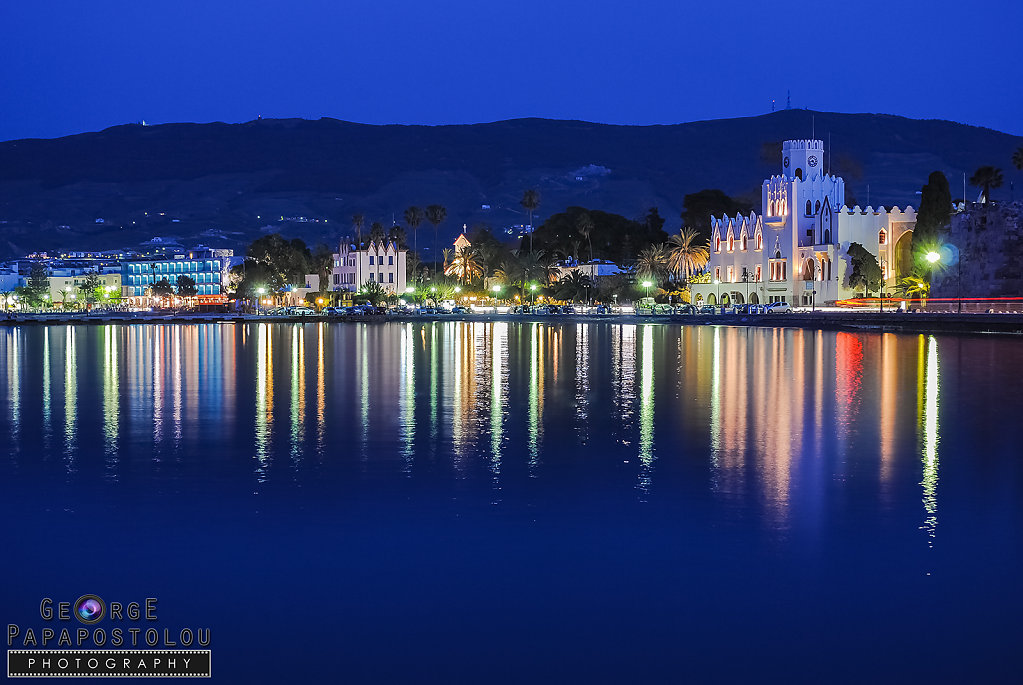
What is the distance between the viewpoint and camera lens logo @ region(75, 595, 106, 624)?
949 centimetres

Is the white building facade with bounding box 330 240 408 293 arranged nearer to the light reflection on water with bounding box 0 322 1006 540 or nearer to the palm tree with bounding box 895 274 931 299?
the palm tree with bounding box 895 274 931 299

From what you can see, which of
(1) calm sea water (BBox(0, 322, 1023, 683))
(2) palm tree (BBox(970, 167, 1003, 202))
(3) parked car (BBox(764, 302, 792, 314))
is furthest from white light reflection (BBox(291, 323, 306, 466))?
(2) palm tree (BBox(970, 167, 1003, 202))

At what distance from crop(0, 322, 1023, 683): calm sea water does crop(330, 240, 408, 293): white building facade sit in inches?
4176

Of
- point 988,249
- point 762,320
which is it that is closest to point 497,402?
point 762,320

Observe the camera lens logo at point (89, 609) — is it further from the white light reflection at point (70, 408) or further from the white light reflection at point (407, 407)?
the white light reflection at point (70, 408)

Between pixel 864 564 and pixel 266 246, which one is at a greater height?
pixel 266 246

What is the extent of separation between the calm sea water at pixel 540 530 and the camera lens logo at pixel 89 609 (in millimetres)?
306

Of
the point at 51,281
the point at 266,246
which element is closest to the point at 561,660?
the point at 266,246

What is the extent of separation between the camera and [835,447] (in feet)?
61.9

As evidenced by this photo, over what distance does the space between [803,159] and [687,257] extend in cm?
1610

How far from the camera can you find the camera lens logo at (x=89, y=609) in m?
9.49

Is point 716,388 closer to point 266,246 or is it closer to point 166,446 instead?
point 166,446

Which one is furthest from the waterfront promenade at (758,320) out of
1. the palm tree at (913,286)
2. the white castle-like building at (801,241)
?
the white castle-like building at (801,241)

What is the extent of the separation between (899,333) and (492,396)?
43495mm
